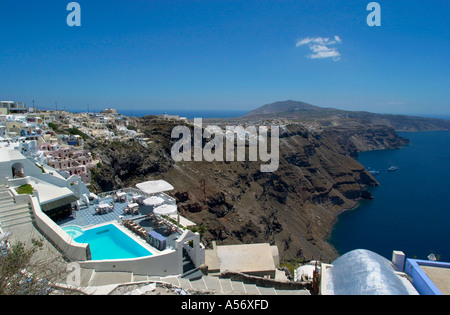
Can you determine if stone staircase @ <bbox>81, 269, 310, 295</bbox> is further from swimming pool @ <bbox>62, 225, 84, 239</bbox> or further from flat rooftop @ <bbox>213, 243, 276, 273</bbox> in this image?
swimming pool @ <bbox>62, 225, 84, 239</bbox>

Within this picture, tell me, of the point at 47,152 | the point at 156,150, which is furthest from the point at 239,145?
the point at 47,152

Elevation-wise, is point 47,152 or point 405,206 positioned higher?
point 47,152

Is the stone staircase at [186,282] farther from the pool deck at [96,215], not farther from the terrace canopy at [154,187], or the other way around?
the terrace canopy at [154,187]

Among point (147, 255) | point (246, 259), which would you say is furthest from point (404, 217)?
point (147, 255)

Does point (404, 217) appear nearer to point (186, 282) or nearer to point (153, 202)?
point (153, 202)

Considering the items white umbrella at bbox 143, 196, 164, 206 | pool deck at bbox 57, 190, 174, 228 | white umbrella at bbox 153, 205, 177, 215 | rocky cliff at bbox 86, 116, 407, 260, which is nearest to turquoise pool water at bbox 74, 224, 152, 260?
pool deck at bbox 57, 190, 174, 228
